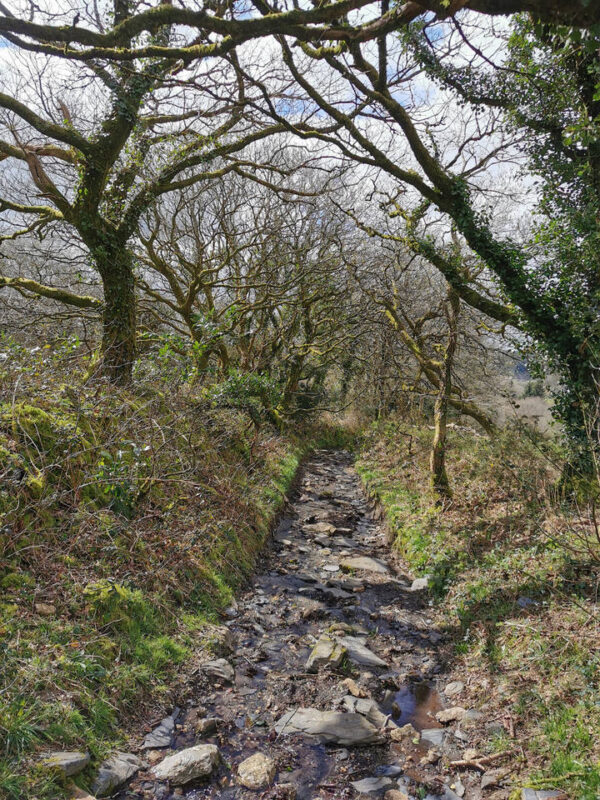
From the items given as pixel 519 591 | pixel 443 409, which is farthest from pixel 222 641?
pixel 443 409

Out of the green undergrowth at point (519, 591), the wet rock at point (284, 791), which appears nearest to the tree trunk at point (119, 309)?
the green undergrowth at point (519, 591)

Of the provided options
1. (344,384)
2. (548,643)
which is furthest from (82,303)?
(344,384)

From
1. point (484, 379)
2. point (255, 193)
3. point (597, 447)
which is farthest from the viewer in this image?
point (484, 379)

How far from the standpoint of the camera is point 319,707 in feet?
15.2

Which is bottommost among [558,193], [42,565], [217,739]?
[217,739]

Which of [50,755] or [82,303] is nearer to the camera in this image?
[50,755]

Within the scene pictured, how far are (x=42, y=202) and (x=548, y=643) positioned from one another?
1467 centimetres

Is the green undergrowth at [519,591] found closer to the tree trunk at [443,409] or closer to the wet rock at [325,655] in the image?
the tree trunk at [443,409]

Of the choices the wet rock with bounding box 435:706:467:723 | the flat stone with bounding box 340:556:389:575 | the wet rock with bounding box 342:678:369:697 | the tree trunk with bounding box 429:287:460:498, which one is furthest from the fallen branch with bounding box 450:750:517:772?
the tree trunk with bounding box 429:287:460:498

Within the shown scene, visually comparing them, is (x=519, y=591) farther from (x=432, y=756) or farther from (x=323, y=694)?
(x=323, y=694)

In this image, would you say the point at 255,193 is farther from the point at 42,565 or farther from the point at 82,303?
the point at 42,565

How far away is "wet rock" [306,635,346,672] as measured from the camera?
17.3ft

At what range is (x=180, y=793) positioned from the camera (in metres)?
3.48

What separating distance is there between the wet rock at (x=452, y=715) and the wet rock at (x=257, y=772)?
1.70m
